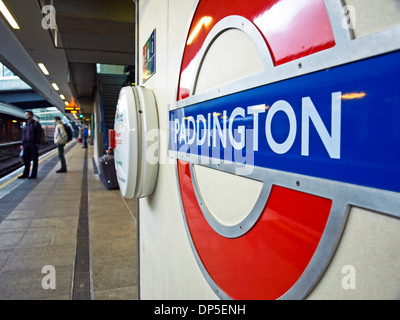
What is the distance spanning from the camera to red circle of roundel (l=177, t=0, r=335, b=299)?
46cm

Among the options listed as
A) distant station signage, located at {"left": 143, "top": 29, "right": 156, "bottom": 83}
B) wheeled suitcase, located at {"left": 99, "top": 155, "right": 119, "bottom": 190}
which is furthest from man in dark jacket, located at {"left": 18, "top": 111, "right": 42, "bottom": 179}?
distant station signage, located at {"left": 143, "top": 29, "right": 156, "bottom": 83}

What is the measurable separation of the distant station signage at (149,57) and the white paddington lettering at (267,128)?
67 centimetres

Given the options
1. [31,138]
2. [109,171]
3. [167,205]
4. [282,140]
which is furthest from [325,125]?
[31,138]

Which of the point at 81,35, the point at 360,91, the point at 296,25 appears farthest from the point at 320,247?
the point at 81,35

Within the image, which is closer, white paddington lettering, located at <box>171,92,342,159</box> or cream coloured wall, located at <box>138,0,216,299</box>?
white paddington lettering, located at <box>171,92,342,159</box>

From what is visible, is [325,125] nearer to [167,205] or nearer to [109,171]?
[167,205]

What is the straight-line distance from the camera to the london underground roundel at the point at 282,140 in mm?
379

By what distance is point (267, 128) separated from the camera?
562 millimetres

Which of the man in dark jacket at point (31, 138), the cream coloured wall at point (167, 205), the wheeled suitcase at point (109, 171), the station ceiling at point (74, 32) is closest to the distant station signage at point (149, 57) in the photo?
the cream coloured wall at point (167, 205)

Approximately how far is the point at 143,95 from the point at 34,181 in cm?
692

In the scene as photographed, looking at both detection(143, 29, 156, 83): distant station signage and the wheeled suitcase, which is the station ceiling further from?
the wheeled suitcase

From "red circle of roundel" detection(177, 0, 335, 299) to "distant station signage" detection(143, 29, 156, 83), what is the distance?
73 centimetres

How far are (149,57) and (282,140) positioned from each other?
49.7 inches

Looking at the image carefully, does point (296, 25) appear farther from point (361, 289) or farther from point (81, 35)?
point (81, 35)
